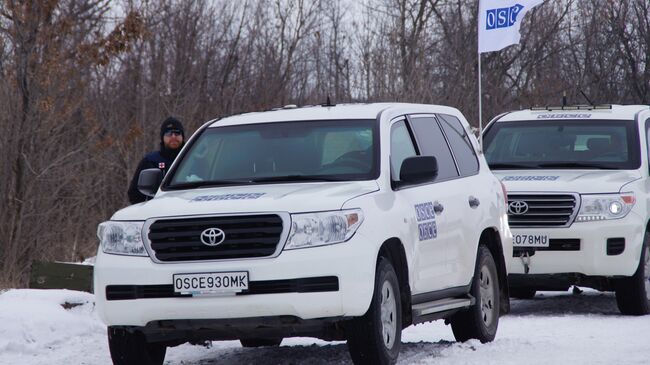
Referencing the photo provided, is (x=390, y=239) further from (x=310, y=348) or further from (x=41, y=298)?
(x=41, y=298)

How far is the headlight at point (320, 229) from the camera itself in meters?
8.05

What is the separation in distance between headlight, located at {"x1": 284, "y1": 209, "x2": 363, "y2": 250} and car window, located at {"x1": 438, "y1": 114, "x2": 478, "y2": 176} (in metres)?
2.60

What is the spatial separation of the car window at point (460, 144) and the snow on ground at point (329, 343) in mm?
1331

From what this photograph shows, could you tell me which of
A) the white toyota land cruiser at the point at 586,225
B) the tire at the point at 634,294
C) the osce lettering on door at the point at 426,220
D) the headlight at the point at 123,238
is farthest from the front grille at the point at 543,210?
the headlight at the point at 123,238

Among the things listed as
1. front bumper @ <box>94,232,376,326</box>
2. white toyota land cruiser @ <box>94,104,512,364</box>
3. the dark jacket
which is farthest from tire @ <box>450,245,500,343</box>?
the dark jacket

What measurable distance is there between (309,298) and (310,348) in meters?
2.39

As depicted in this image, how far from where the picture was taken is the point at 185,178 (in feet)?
31.2

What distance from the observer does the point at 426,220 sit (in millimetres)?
9391

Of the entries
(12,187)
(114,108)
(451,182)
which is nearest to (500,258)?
(451,182)

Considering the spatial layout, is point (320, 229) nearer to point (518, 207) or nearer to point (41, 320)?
point (41, 320)

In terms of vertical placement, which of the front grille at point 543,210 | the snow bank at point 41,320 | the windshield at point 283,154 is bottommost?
the snow bank at point 41,320

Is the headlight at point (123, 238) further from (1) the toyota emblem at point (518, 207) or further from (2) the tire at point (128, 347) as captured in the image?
(1) the toyota emblem at point (518, 207)

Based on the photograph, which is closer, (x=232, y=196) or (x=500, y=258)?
(x=232, y=196)

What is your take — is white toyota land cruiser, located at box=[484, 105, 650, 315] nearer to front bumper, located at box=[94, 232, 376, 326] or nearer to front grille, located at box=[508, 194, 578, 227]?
front grille, located at box=[508, 194, 578, 227]
